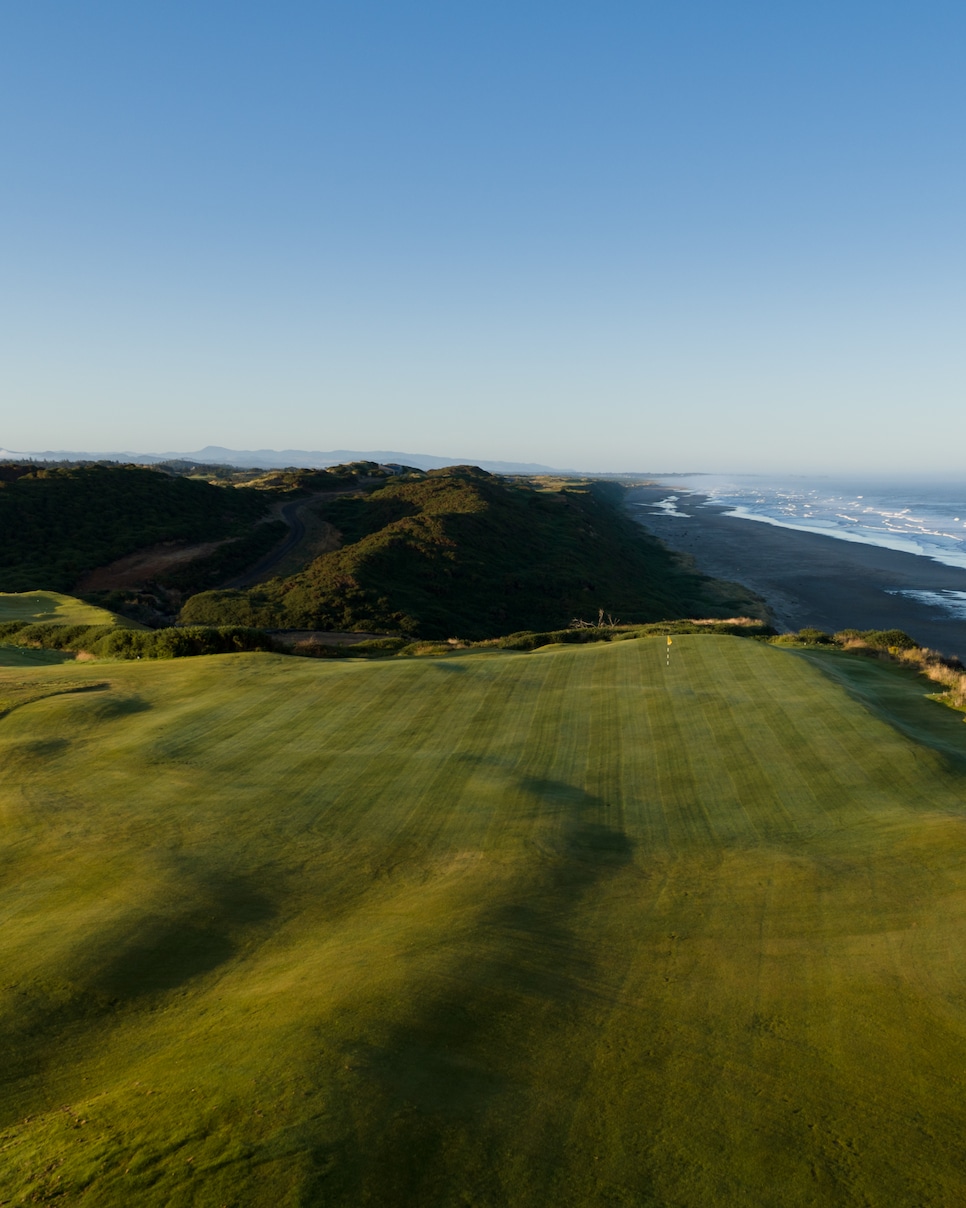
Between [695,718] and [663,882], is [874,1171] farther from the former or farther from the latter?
[695,718]

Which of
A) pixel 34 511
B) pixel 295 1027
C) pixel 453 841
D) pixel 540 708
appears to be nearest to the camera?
pixel 295 1027

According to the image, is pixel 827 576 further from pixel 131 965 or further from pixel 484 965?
pixel 131 965

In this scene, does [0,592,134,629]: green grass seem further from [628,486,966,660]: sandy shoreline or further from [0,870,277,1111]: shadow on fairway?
[628,486,966,660]: sandy shoreline

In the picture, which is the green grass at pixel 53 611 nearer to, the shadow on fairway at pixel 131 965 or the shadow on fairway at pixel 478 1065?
the shadow on fairway at pixel 131 965

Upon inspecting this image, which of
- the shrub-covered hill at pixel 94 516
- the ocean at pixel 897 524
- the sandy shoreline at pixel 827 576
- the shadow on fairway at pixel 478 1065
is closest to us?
the shadow on fairway at pixel 478 1065

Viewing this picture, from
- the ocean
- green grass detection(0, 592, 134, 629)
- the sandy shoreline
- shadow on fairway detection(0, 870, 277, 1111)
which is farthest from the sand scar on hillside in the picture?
the ocean

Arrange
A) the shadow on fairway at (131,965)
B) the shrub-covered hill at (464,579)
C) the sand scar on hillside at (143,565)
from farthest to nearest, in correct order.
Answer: the sand scar on hillside at (143,565)
the shrub-covered hill at (464,579)
the shadow on fairway at (131,965)

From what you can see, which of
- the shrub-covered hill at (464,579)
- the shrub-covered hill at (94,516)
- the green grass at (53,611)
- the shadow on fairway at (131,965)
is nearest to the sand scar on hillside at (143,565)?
the shrub-covered hill at (94,516)

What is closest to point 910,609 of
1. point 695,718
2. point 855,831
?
point 695,718
